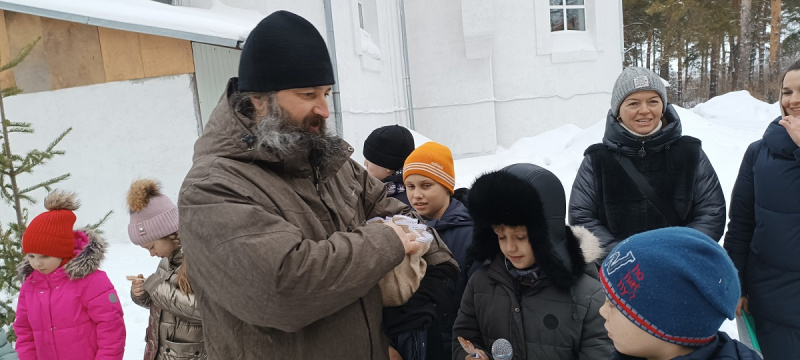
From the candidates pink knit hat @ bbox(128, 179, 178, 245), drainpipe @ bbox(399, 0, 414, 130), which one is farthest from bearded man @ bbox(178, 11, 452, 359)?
drainpipe @ bbox(399, 0, 414, 130)

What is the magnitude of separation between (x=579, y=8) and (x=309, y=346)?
1654 cm

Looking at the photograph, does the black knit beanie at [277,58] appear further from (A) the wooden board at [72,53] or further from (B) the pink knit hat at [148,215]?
(A) the wooden board at [72,53]

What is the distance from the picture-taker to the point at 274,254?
1446 mm

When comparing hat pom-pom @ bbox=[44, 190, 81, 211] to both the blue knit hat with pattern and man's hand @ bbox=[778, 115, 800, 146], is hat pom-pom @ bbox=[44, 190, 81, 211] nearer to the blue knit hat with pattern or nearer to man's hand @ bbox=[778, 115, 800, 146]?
the blue knit hat with pattern

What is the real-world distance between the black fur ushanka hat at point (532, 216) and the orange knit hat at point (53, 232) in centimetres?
239

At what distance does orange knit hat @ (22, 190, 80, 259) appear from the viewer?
10.1 feet

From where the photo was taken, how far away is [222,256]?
1.48 meters

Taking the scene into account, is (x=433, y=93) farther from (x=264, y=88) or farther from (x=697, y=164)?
(x=264, y=88)

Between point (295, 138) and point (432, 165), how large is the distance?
1565 mm

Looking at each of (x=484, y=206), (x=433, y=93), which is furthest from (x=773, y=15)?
(x=484, y=206)

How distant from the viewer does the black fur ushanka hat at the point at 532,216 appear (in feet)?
7.32

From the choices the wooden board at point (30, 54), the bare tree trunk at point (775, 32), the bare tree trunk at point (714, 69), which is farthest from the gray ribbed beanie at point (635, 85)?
the bare tree trunk at point (714, 69)

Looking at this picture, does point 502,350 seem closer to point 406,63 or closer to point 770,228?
point 770,228

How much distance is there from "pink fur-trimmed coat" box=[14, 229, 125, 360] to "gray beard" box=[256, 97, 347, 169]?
2.04 metres
